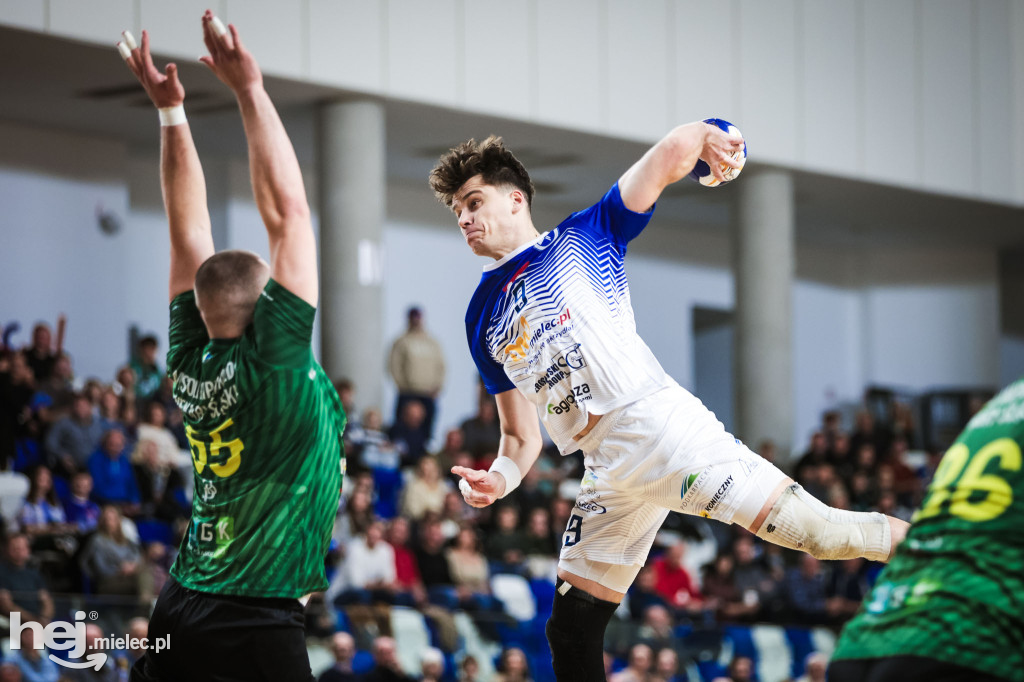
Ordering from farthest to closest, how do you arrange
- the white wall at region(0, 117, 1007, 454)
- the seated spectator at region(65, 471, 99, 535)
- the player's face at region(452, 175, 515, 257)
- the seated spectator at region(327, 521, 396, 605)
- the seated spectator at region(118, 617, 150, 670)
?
the white wall at region(0, 117, 1007, 454), the seated spectator at region(65, 471, 99, 535), the seated spectator at region(327, 521, 396, 605), the seated spectator at region(118, 617, 150, 670), the player's face at region(452, 175, 515, 257)

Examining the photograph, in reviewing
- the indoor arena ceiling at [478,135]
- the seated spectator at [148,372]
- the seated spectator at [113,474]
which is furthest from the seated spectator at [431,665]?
the indoor arena ceiling at [478,135]

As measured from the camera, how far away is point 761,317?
1850 centimetres

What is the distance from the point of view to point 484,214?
4.94 m

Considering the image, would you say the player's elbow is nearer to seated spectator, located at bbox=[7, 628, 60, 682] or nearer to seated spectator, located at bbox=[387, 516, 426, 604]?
seated spectator, located at bbox=[7, 628, 60, 682]

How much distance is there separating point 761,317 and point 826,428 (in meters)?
1.94

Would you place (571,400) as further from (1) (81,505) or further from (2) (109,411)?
(2) (109,411)

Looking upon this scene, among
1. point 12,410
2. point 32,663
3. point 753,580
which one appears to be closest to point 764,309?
point 753,580

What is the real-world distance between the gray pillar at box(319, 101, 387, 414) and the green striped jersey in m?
11.0

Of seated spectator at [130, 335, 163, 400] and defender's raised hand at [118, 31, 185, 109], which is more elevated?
defender's raised hand at [118, 31, 185, 109]

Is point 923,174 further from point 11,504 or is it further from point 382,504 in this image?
point 11,504

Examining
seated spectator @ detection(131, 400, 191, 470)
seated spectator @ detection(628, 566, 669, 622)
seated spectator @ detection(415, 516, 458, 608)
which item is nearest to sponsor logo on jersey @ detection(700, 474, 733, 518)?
seated spectator @ detection(415, 516, 458, 608)

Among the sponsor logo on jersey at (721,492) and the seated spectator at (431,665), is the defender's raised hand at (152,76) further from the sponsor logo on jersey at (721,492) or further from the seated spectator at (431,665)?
the seated spectator at (431,665)

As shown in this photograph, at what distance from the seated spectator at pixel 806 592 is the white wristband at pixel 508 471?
860 cm

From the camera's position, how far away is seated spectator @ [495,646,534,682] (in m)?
9.01
